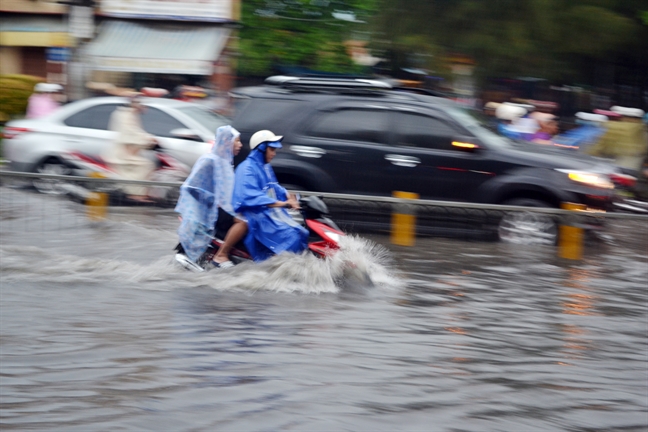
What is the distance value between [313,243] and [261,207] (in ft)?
1.85

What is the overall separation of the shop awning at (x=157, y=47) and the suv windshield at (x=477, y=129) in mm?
14320

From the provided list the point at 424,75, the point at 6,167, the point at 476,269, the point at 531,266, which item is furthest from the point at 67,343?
the point at 424,75

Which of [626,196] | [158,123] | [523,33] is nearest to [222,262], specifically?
[158,123]

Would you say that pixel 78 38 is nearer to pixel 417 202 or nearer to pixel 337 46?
pixel 337 46

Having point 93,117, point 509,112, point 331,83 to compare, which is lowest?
point 93,117

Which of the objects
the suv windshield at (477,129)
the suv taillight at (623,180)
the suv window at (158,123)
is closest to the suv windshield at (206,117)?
the suv window at (158,123)

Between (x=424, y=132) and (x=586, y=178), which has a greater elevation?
(x=424, y=132)

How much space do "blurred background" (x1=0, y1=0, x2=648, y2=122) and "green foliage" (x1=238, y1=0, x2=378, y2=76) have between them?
0.03 meters

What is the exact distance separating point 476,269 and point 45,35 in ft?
71.0

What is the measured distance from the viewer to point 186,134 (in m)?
13.2

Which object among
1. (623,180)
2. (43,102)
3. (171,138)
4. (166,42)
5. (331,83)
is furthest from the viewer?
(166,42)

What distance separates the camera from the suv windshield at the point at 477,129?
36.8 feet

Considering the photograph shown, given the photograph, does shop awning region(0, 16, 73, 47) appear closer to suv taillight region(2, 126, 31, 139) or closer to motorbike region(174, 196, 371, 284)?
suv taillight region(2, 126, 31, 139)

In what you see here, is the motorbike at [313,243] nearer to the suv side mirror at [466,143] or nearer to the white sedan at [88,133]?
the suv side mirror at [466,143]
